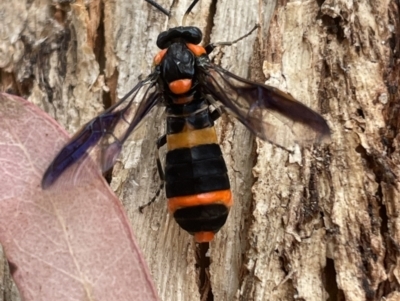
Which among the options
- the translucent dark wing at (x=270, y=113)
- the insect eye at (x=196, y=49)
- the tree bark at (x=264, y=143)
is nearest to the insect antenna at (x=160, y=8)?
the tree bark at (x=264, y=143)

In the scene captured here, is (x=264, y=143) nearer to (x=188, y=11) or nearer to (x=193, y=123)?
(x=193, y=123)

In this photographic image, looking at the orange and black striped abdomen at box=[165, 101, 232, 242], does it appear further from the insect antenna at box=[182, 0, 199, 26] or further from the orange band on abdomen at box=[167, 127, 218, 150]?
the insect antenna at box=[182, 0, 199, 26]

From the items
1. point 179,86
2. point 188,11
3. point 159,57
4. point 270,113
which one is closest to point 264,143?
point 270,113

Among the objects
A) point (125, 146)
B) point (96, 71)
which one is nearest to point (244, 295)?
point (125, 146)

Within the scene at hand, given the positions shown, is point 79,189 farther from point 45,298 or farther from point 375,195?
point 375,195

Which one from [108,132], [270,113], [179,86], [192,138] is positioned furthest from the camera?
[179,86]

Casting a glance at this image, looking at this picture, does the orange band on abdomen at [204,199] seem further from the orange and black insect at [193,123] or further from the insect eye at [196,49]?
the insect eye at [196,49]

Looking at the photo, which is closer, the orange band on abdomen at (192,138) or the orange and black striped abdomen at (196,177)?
the orange and black striped abdomen at (196,177)
